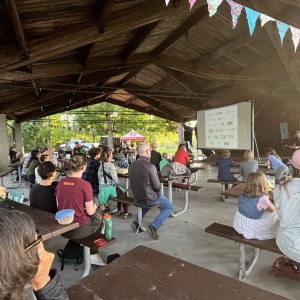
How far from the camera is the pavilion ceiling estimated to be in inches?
151

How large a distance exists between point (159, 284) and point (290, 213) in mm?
1505

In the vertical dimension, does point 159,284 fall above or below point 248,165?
above

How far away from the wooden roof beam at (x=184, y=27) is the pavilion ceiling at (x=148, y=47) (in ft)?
0.06

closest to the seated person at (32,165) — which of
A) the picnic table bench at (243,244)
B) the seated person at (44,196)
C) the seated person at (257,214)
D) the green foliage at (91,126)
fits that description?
the seated person at (44,196)

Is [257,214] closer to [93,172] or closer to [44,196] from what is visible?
[44,196]

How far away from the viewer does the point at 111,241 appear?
268 centimetres

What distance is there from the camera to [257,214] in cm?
277

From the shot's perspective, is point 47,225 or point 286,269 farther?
point 286,269

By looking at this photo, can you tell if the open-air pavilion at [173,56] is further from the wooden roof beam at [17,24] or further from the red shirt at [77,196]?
the red shirt at [77,196]

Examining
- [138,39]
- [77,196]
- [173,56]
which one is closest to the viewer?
[77,196]

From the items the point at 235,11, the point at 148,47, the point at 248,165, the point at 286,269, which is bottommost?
the point at 286,269

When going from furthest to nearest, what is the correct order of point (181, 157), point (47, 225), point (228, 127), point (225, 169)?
point (228, 127) < point (181, 157) < point (225, 169) < point (47, 225)

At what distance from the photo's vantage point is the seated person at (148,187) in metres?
3.86

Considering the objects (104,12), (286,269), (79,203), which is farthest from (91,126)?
(286,269)
